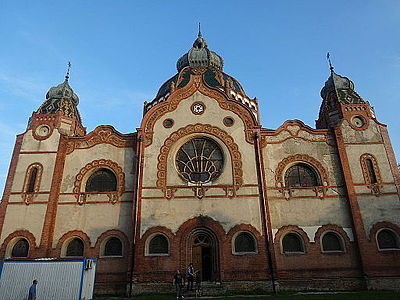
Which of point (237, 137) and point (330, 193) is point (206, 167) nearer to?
point (237, 137)

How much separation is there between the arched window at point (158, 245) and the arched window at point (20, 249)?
25.4 feet

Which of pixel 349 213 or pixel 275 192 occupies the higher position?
pixel 275 192

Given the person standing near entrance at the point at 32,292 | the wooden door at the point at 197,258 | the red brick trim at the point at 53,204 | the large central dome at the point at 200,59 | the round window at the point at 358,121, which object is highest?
the large central dome at the point at 200,59

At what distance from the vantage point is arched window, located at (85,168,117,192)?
21.1m

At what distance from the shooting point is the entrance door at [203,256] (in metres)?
18.9

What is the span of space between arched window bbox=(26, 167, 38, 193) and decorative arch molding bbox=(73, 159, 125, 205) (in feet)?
9.16

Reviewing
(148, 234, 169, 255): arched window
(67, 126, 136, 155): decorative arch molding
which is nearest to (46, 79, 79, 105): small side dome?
(67, 126, 136, 155): decorative arch molding

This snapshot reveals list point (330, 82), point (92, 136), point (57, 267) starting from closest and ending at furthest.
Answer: point (57, 267) < point (92, 136) < point (330, 82)

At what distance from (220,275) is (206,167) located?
6713mm

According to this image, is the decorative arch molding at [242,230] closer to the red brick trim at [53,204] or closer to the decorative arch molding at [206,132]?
the decorative arch molding at [206,132]

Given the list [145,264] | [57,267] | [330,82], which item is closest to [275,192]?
[145,264]

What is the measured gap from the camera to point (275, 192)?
2023 cm

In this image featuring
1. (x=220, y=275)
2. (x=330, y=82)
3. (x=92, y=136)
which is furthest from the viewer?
(x=330, y=82)

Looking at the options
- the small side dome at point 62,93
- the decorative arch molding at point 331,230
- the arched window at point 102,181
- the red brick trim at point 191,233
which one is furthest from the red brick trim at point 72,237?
the decorative arch molding at point 331,230
